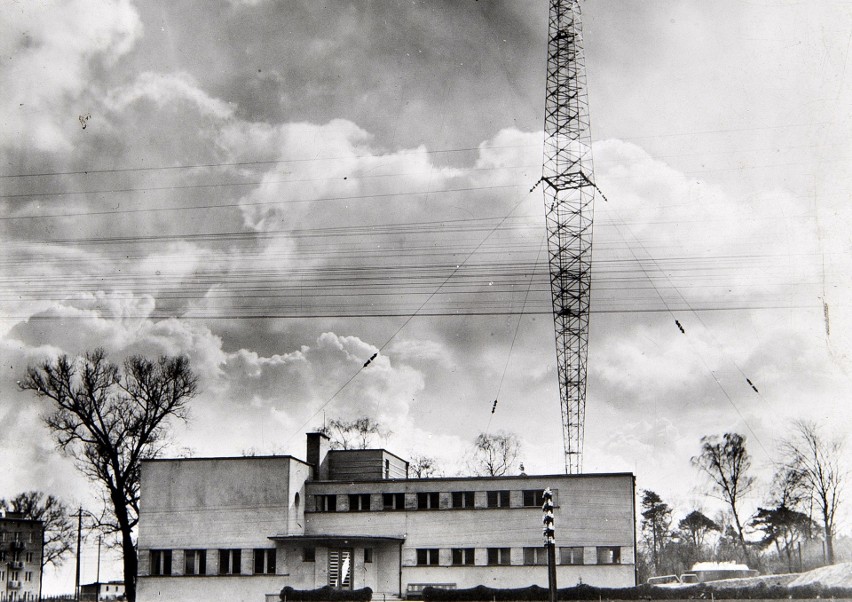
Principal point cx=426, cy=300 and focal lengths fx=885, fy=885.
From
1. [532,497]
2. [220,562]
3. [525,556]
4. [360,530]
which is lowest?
[220,562]

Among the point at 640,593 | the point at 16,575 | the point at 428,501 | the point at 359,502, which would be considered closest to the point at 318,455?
the point at 359,502

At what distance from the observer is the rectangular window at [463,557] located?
158ft

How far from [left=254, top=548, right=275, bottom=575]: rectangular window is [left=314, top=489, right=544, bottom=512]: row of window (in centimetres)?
379

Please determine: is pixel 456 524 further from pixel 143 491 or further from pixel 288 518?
pixel 143 491

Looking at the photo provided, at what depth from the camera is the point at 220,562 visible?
49.7 metres

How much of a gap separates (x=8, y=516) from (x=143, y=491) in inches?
2123

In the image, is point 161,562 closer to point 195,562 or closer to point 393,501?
point 195,562

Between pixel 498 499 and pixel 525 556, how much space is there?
3.41 m

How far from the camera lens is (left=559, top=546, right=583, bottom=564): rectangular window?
46688mm

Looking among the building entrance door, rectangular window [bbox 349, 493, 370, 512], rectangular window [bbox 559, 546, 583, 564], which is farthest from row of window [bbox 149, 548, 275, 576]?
rectangular window [bbox 559, 546, 583, 564]

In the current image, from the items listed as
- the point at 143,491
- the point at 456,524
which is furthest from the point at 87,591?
the point at 456,524

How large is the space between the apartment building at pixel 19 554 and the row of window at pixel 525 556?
5789cm

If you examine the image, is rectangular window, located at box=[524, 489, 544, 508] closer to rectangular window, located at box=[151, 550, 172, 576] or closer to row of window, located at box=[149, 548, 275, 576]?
row of window, located at box=[149, 548, 275, 576]

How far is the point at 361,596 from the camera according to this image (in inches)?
1688
